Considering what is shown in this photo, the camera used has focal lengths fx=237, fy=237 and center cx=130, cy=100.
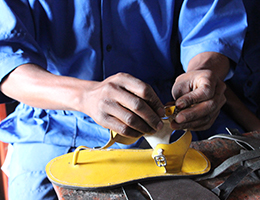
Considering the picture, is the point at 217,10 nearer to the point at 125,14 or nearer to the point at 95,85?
the point at 125,14

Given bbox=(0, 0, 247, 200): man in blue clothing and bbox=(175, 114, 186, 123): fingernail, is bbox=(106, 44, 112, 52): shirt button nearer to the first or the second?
bbox=(0, 0, 247, 200): man in blue clothing

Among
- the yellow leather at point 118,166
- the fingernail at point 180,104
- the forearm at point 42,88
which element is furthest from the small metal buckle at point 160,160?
the forearm at point 42,88

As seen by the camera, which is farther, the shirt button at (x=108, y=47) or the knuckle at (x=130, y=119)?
the shirt button at (x=108, y=47)

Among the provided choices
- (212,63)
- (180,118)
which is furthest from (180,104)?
(212,63)

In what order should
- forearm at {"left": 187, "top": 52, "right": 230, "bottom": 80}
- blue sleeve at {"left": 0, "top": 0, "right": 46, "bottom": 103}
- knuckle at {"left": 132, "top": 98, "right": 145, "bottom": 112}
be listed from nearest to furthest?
knuckle at {"left": 132, "top": 98, "right": 145, "bottom": 112} < blue sleeve at {"left": 0, "top": 0, "right": 46, "bottom": 103} < forearm at {"left": 187, "top": 52, "right": 230, "bottom": 80}

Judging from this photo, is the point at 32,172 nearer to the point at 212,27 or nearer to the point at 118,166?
the point at 118,166

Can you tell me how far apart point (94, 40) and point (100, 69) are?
104mm

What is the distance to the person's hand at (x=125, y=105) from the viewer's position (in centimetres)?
50

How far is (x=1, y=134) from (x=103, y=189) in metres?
0.47

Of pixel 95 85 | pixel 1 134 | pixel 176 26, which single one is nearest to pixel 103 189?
pixel 95 85

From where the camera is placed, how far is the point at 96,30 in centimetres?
76

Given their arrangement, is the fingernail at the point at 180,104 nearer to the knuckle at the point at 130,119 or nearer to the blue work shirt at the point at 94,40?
the knuckle at the point at 130,119

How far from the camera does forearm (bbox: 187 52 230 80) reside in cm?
78

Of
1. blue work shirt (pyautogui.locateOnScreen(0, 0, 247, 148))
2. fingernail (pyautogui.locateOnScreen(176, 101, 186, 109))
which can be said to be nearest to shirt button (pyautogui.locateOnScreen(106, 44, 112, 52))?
blue work shirt (pyautogui.locateOnScreen(0, 0, 247, 148))
